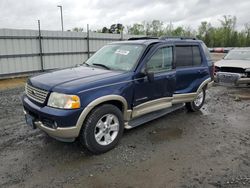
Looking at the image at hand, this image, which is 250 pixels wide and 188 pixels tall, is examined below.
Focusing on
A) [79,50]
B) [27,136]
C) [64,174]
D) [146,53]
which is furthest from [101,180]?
[79,50]

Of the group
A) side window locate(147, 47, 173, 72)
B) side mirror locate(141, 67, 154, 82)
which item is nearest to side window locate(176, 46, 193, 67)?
side window locate(147, 47, 173, 72)

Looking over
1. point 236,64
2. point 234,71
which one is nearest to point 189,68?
point 234,71

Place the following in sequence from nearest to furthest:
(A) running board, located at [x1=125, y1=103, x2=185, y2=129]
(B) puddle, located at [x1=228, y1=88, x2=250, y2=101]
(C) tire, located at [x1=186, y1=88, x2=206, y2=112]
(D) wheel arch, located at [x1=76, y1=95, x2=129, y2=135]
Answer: (D) wheel arch, located at [x1=76, y1=95, x2=129, y2=135]
(A) running board, located at [x1=125, y1=103, x2=185, y2=129]
(C) tire, located at [x1=186, y1=88, x2=206, y2=112]
(B) puddle, located at [x1=228, y1=88, x2=250, y2=101]

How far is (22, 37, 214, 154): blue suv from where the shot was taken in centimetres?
332

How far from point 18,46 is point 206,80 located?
9.58 metres

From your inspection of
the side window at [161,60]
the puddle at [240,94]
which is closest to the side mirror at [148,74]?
the side window at [161,60]

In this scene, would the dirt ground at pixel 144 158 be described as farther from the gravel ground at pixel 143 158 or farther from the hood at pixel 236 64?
the hood at pixel 236 64

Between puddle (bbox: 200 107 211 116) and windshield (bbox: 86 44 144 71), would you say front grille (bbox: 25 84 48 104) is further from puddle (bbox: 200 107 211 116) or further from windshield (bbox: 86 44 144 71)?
puddle (bbox: 200 107 211 116)

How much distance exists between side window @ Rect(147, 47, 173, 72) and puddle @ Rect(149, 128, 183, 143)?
1283 millimetres

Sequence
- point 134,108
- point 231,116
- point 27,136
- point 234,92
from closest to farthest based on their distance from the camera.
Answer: point 134,108
point 27,136
point 231,116
point 234,92

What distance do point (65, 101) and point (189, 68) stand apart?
3.23 meters

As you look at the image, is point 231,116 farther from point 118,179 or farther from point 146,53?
point 118,179

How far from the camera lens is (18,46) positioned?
11445 mm

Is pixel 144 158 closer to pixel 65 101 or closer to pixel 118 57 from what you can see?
pixel 65 101
